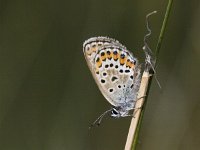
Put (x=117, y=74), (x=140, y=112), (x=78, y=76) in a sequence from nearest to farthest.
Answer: (x=140, y=112)
(x=117, y=74)
(x=78, y=76)

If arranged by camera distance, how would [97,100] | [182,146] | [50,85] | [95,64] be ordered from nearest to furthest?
[95,64] → [182,146] → [97,100] → [50,85]

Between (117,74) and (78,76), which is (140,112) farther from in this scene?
(78,76)

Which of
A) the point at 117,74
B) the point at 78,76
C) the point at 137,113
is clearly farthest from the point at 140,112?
the point at 78,76

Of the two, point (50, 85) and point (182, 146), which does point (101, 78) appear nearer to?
point (182, 146)

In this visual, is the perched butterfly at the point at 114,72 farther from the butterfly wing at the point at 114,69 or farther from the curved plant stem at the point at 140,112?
the curved plant stem at the point at 140,112

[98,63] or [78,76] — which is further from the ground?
[98,63]

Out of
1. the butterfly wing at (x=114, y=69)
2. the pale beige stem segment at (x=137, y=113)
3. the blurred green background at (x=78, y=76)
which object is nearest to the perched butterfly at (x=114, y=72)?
the butterfly wing at (x=114, y=69)

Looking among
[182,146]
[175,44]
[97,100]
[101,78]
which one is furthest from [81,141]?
[101,78]
